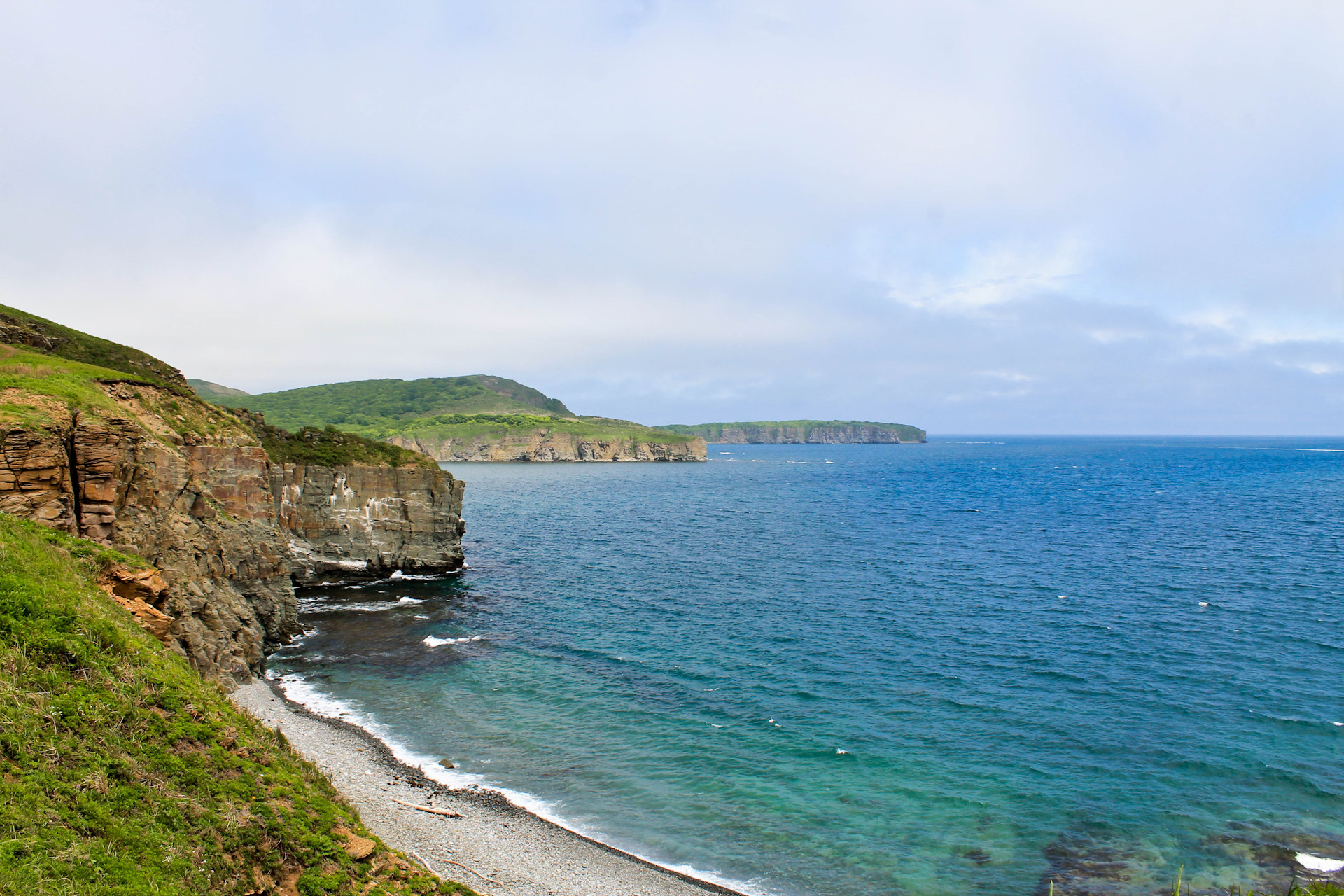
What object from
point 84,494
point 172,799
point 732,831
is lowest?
point 732,831

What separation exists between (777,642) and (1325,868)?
26.3 metres

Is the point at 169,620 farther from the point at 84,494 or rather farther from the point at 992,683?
the point at 992,683

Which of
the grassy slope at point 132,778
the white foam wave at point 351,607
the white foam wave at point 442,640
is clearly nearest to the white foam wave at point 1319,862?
the grassy slope at point 132,778

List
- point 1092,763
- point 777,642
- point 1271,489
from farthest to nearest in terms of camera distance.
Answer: point 1271,489, point 777,642, point 1092,763

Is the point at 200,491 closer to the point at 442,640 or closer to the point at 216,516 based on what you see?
the point at 216,516

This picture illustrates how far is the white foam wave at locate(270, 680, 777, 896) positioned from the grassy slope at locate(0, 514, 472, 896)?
336 inches

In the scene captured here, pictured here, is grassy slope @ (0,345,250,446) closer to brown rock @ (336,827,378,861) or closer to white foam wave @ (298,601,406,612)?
white foam wave @ (298,601,406,612)

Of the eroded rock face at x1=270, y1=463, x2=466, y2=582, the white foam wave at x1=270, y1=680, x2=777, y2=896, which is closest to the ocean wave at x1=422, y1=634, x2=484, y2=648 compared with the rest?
the white foam wave at x1=270, y1=680, x2=777, y2=896

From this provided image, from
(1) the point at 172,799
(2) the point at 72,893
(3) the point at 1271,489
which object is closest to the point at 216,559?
(1) the point at 172,799

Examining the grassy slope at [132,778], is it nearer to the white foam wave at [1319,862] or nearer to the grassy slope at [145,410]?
the grassy slope at [145,410]

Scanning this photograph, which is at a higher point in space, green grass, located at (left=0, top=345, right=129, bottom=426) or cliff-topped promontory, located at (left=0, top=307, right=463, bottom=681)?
green grass, located at (left=0, top=345, right=129, bottom=426)

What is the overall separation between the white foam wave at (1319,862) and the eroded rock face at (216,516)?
124 ft

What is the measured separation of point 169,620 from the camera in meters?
23.8

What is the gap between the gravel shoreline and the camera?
21.9m
